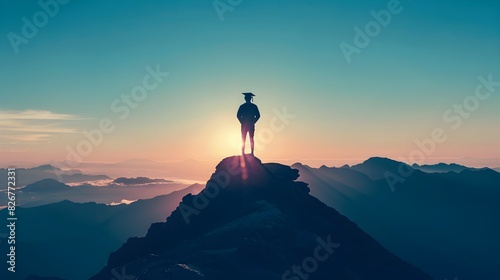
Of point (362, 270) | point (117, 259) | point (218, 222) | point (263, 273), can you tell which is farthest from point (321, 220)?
point (117, 259)

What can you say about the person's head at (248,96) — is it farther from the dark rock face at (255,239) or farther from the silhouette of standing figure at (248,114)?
the dark rock face at (255,239)

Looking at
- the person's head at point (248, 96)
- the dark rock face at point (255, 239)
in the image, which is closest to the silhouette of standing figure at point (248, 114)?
the person's head at point (248, 96)

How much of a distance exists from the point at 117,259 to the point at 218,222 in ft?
40.8

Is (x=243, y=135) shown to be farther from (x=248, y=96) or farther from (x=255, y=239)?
(x=255, y=239)

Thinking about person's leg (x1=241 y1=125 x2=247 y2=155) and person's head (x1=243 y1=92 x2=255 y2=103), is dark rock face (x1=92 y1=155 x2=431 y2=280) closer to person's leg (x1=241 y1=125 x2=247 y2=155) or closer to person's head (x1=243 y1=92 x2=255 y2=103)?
person's leg (x1=241 y1=125 x2=247 y2=155)

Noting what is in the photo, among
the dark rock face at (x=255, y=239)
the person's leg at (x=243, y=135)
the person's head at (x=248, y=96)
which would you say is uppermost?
the person's head at (x=248, y=96)

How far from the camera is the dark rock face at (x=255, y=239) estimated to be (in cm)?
3023

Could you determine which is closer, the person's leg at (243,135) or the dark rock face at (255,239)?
the dark rock face at (255,239)

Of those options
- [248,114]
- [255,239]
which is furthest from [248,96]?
[255,239]

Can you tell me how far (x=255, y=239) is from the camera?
3397 centimetres

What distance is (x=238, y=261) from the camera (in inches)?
1199

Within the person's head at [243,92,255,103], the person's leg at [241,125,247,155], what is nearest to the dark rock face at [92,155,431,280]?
the person's leg at [241,125,247,155]

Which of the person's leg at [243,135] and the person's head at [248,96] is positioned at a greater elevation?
the person's head at [248,96]

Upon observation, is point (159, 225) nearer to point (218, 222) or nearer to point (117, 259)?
point (117, 259)
